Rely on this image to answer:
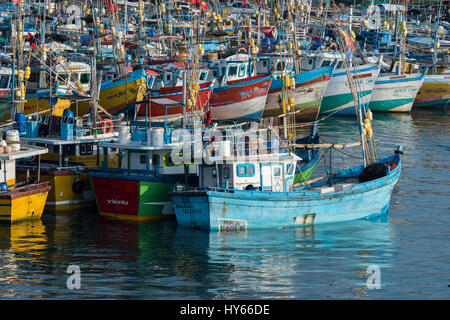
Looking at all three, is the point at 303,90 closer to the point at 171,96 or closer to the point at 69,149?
the point at 171,96

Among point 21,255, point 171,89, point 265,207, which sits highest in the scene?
point 171,89

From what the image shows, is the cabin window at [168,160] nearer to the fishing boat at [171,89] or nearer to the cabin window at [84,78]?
the fishing boat at [171,89]

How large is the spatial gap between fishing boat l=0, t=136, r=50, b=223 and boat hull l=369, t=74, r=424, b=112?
39.7 metres

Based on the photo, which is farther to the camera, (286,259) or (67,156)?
(67,156)

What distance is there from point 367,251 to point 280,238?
3208 millimetres

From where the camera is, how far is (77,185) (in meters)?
34.3

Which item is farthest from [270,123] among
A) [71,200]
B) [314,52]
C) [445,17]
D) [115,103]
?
[445,17]

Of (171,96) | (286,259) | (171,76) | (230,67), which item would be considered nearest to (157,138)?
(286,259)

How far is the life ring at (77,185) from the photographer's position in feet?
112

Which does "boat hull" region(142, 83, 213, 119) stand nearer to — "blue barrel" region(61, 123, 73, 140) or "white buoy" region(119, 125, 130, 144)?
"blue barrel" region(61, 123, 73, 140)

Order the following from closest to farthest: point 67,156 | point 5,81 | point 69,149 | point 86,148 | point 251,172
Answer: point 251,172 < point 67,156 < point 69,149 < point 86,148 < point 5,81

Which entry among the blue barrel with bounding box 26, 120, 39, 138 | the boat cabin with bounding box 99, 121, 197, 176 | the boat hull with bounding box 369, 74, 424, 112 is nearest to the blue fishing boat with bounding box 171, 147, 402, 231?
the boat cabin with bounding box 99, 121, 197, 176

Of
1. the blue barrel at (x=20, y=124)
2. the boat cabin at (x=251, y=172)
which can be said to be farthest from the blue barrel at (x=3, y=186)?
the boat cabin at (x=251, y=172)

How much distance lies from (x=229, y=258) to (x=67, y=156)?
10.8m
